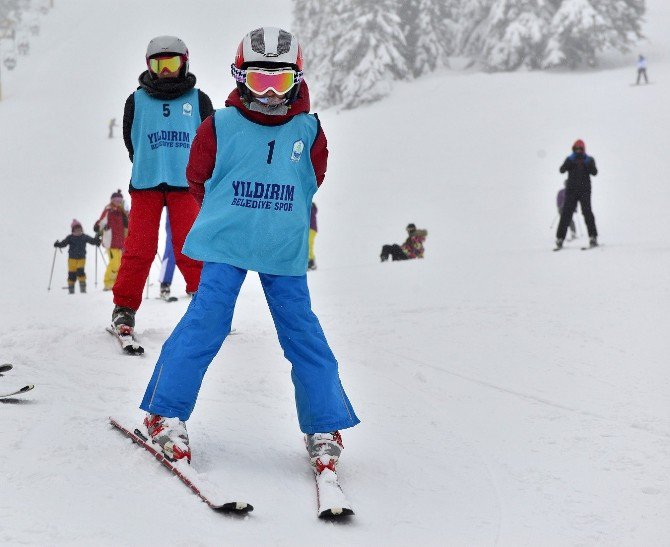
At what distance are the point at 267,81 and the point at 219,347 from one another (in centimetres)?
107

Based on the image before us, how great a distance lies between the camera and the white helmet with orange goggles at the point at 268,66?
3.02 m

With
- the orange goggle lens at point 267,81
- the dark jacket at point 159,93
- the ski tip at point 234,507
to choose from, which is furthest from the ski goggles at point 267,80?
the dark jacket at point 159,93

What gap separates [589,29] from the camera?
33.5m

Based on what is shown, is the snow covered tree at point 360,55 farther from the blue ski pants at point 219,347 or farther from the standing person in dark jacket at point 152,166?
the blue ski pants at point 219,347

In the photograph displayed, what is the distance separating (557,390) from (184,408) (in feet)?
8.03

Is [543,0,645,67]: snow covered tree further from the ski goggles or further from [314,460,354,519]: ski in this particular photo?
[314,460,354,519]: ski

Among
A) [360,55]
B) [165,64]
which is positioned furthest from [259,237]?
[360,55]

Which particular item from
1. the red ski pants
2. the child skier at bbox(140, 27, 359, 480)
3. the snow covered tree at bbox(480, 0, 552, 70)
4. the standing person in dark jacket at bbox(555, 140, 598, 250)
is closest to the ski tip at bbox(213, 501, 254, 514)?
the child skier at bbox(140, 27, 359, 480)

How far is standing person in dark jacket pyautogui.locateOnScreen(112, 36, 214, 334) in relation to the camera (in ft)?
16.1

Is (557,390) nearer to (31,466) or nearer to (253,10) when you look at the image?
(31,466)

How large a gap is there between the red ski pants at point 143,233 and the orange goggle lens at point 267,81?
2109 mm

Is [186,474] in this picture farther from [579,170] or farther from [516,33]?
[516,33]

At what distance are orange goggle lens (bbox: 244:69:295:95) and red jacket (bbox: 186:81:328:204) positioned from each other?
9 cm

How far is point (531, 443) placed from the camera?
362 centimetres
